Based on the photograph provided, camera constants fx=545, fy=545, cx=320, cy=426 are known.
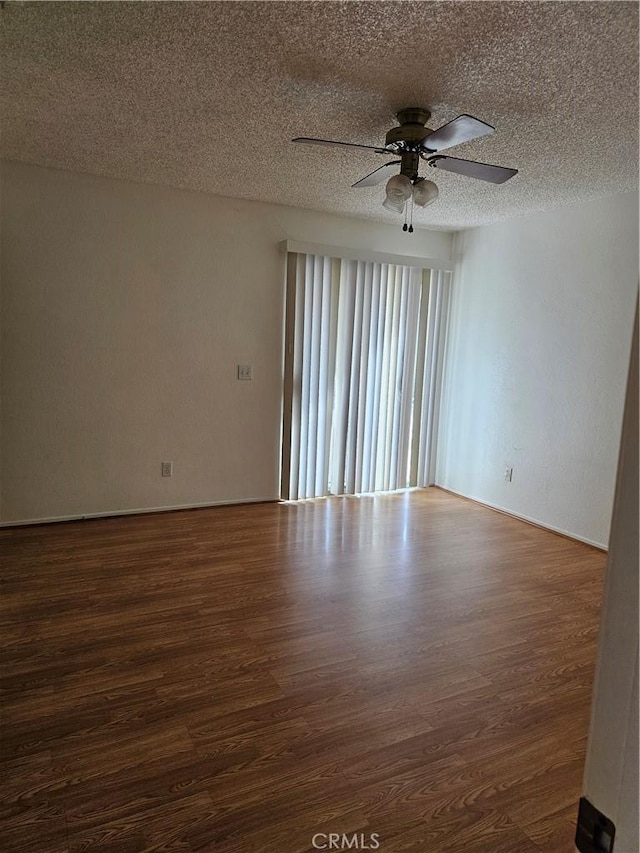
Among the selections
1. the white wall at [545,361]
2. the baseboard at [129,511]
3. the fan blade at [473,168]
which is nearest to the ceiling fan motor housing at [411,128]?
the fan blade at [473,168]

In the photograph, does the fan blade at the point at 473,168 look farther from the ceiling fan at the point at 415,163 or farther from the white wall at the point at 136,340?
the white wall at the point at 136,340

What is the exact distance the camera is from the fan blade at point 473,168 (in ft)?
8.63

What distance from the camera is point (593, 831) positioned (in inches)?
23.1

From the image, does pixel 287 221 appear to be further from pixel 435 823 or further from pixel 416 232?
pixel 435 823

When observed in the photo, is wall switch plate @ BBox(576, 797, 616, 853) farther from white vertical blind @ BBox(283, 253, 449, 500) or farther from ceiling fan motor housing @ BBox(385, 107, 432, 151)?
white vertical blind @ BBox(283, 253, 449, 500)

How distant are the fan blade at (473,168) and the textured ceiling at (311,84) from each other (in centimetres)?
24

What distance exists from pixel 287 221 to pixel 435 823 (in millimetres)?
4239

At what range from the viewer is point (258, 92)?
250 cm

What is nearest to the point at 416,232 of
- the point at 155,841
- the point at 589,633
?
the point at 589,633

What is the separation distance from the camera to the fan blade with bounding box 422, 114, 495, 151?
7.07 feet

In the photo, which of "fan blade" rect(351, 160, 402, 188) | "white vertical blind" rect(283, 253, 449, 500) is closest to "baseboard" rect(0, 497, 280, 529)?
"white vertical blind" rect(283, 253, 449, 500)

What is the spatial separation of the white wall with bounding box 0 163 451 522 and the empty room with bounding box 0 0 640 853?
0.08 ft

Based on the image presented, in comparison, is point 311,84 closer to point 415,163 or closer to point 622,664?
point 415,163

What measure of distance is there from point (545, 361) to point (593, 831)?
4.22m
